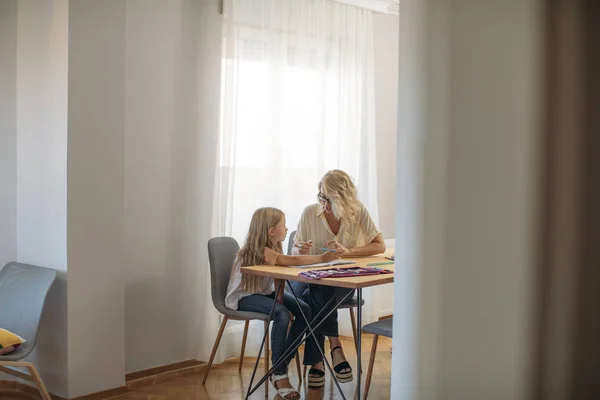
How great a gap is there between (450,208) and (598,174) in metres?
0.21

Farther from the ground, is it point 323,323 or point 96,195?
point 96,195

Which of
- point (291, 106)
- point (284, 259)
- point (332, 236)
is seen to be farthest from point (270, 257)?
point (291, 106)

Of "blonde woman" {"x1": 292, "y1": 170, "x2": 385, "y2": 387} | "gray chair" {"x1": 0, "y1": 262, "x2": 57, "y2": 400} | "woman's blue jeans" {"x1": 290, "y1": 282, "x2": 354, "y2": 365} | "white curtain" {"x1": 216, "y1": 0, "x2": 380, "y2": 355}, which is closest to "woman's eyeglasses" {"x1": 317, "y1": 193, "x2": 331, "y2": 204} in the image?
"blonde woman" {"x1": 292, "y1": 170, "x2": 385, "y2": 387}

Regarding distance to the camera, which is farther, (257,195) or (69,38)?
(257,195)

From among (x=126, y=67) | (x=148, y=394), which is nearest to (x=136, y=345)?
(x=148, y=394)

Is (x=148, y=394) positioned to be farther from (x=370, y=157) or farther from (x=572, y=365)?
(x=572, y=365)

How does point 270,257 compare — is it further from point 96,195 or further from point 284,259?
point 96,195

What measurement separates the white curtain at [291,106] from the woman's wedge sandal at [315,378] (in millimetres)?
1173

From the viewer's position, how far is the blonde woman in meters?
3.98

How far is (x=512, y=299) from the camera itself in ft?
2.81

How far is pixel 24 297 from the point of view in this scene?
144 inches

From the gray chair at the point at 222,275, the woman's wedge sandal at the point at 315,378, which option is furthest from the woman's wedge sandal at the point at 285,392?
the woman's wedge sandal at the point at 315,378

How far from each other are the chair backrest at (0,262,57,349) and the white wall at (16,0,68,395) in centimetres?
10

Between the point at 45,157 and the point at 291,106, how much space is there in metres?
1.88
